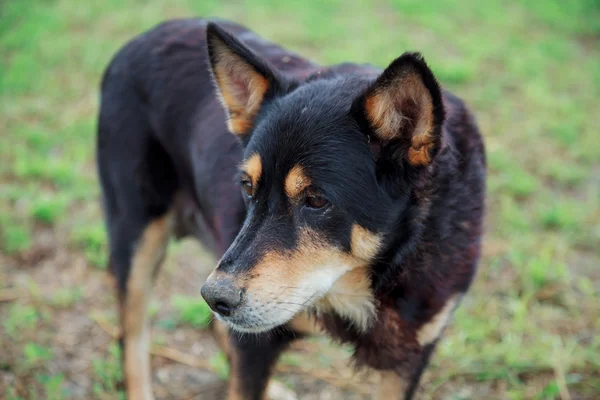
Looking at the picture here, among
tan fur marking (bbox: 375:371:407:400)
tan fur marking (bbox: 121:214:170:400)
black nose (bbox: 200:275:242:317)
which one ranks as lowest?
tan fur marking (bbox: 121:214:170:400)

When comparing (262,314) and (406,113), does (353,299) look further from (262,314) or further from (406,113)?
(406,113)

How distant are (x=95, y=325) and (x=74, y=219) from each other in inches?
45.9

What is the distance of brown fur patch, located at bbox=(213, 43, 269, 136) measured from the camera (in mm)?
2355

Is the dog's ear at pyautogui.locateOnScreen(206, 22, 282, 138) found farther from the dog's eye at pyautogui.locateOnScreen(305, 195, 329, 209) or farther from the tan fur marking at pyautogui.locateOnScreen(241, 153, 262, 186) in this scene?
the dog's eye at pyautogui.locateOnScreen(305, 195, 329, 209)

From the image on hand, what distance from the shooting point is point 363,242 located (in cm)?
215

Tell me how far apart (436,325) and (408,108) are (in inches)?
36.2

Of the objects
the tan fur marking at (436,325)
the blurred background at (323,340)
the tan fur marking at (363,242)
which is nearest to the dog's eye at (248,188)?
the tan fur marking at (363,242)

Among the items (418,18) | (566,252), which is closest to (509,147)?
(566,252)

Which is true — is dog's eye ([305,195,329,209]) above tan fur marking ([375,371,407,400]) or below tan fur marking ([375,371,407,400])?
above

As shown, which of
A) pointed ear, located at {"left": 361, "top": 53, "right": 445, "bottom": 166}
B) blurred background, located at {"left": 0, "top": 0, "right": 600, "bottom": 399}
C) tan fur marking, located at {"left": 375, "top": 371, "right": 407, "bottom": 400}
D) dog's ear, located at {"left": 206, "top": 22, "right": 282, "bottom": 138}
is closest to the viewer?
pointed ear, located at {"left": 361, "top": 53, "right": 445, "bottom": 166}

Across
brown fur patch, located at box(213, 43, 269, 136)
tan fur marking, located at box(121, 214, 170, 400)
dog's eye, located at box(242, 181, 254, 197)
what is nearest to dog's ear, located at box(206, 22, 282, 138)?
brown fur patch, located at box(213, 43, 269, 136)

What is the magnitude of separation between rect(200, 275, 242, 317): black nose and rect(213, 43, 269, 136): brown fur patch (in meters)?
0.74

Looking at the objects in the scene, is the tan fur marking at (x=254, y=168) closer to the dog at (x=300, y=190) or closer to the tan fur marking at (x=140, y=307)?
the dog at (x=300, y=190)

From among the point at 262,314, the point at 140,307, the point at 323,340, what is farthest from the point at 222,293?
the point at 323,340
